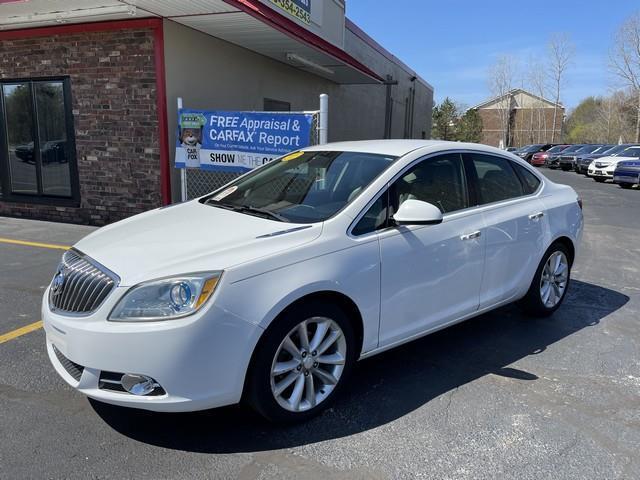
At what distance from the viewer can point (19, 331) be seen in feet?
14.4

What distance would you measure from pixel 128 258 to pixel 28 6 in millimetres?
6523

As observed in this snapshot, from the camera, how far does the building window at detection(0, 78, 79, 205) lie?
Answer: 9.30 metres

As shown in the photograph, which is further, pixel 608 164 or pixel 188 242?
pixel 608 164

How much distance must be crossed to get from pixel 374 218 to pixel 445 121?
71.6 metres

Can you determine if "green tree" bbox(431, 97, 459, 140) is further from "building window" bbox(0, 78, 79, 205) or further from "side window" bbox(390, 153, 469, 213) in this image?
"side window" bbox(390, 153, 469, 213)

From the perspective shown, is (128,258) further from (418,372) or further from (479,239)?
(479,239)

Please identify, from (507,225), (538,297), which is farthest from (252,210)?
(538,297)

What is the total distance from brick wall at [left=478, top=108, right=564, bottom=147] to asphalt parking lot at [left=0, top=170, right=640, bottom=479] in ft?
262

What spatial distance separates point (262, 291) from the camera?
276cm

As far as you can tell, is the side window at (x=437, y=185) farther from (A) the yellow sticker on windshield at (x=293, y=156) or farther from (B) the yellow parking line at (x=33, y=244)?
(B) the yellow parking line at (x=33, y=244)

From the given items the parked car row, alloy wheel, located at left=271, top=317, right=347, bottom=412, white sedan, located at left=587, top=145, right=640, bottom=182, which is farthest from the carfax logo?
white sedan, located at left=587, top=145, right=640, bottom=182

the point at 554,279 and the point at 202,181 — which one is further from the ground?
the point at 202,181

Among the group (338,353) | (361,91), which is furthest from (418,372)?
(361,91)

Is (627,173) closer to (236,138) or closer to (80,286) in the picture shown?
(236,138)
